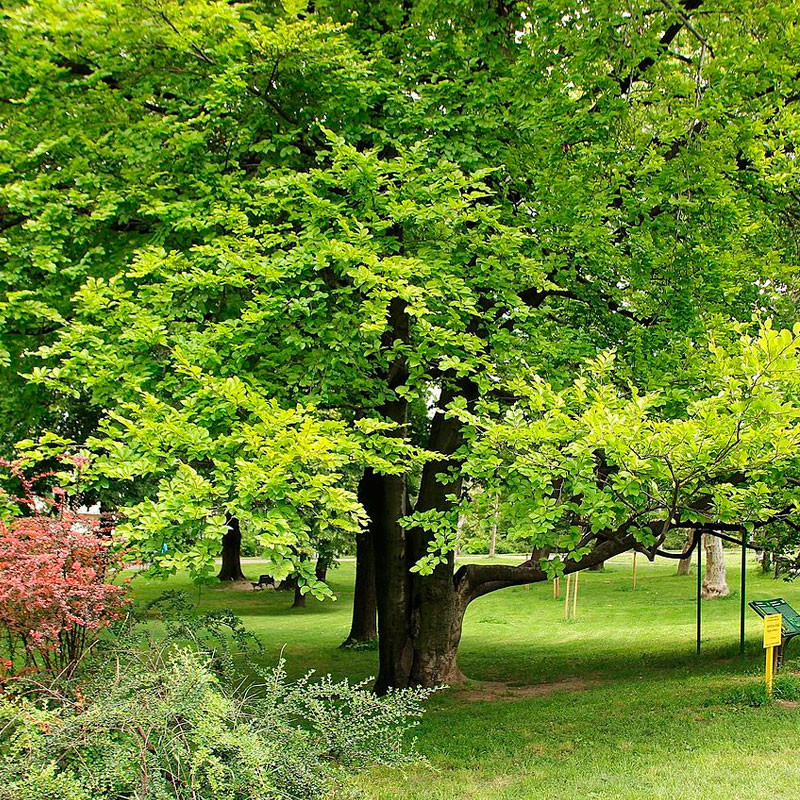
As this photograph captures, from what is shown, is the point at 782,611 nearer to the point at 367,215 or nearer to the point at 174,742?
the point at 367,215

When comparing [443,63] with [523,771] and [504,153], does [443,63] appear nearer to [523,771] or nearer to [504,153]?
[504,153]

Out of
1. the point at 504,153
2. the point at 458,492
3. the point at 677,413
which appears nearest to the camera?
the point at 677,413

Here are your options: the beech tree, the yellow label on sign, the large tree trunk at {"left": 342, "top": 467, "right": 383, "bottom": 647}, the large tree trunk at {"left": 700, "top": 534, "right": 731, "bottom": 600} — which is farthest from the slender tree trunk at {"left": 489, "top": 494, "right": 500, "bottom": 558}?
the large tree trunk at {"left": 700, "top": 534, "right": 731, "bottom": 600}

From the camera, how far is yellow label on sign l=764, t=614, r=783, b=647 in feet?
29.7

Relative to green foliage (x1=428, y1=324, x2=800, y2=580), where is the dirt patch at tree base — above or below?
below

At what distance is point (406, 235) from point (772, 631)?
19.4 ft

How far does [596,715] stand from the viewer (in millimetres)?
9789

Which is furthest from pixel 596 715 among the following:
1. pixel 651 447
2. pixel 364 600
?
pixel 364 600

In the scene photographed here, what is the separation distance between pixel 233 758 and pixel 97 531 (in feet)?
7.92

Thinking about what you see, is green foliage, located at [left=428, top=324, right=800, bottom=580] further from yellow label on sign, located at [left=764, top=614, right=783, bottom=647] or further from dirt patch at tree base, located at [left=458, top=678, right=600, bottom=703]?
dirt patch at tree base, located at [left=458, top=678, right=600, bottom=703]

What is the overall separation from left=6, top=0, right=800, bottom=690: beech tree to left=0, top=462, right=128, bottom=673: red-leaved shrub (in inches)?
24.7

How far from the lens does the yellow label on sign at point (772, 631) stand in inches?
356

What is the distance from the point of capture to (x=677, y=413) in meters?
8.76

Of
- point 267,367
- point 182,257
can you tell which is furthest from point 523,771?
point 182,257
